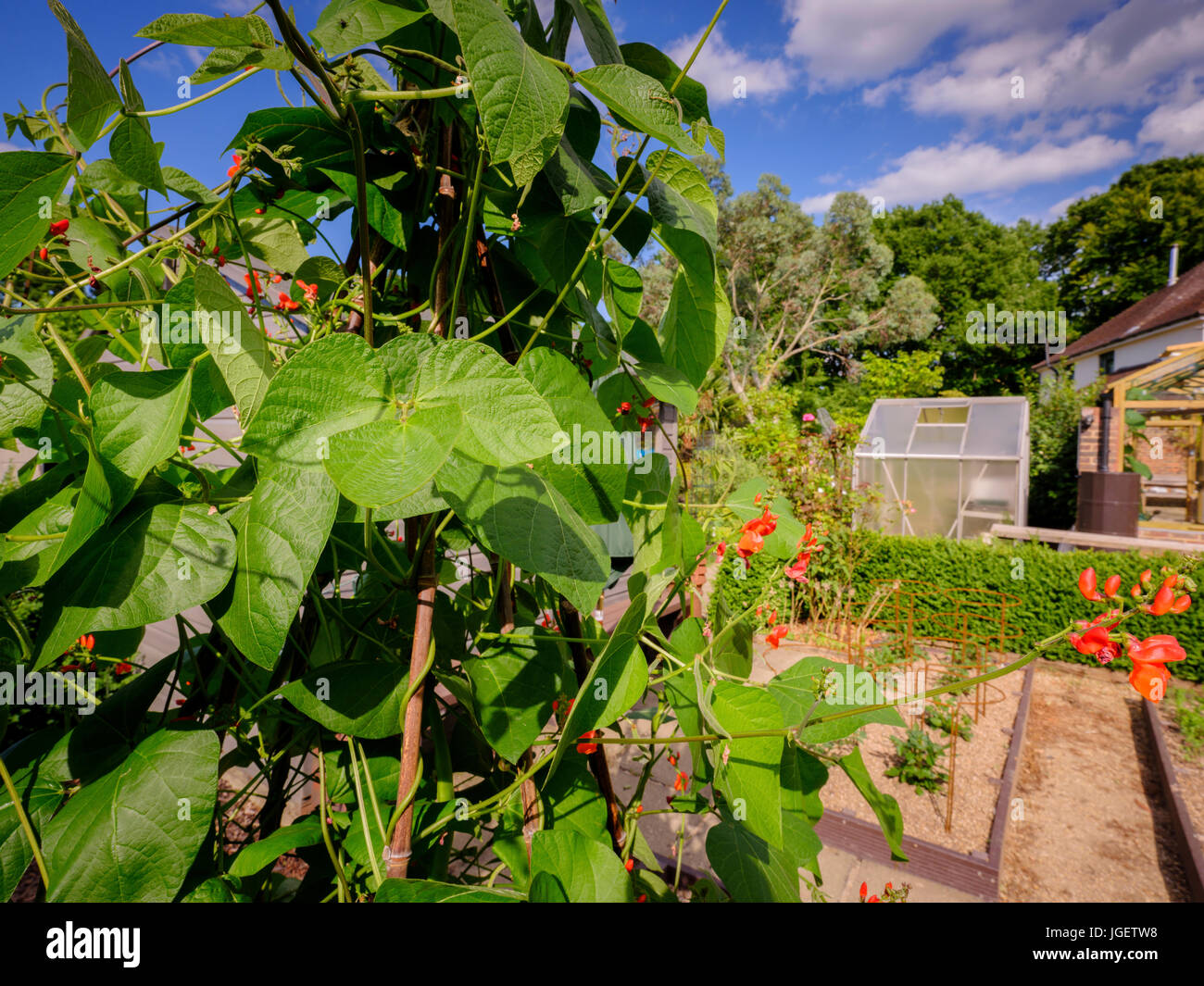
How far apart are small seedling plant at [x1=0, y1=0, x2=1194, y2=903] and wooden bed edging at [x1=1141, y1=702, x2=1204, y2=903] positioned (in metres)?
3.64

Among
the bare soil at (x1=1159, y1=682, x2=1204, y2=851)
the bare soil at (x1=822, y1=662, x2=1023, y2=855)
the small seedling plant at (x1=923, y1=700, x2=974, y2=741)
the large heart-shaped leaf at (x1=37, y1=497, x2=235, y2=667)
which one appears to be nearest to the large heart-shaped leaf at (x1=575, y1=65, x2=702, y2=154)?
the large heart-shaped leaf at (x1=37, y1=497, x2=235, y2=667)

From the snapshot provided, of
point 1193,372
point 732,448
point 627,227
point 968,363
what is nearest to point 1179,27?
point 968,363

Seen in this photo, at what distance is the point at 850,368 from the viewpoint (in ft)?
68.9

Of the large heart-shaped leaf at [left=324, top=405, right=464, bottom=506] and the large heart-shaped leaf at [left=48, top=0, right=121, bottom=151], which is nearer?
the large heart-shaped leaf at [left=324, top=405, right=464, bottom=506]

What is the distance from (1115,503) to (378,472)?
39.2ft

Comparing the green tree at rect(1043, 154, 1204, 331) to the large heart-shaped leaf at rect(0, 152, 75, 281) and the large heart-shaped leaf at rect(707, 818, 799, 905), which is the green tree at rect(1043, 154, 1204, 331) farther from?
the large heart-shaped leaf at rect(0, 152, 75, 281)

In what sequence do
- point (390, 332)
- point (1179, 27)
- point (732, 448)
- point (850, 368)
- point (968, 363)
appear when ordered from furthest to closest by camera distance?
point (1179, 27) → point (968, 363) → point (850, 368) → point (732, 448) → point (390, 332)

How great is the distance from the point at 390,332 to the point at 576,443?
Result: 0.31 m

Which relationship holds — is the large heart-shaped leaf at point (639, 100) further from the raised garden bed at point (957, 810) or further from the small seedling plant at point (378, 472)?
the raised garden bed at point (957, 810)

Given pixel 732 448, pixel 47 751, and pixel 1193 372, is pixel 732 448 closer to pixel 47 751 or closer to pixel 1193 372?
pixel 1193 372

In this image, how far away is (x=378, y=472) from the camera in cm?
33

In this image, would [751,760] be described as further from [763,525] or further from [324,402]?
[324,402]

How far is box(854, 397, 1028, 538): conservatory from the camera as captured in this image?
30.3ft

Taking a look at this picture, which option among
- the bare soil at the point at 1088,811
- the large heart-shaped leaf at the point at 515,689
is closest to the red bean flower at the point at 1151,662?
the large heart-shaped leaf at the point at 515,689
